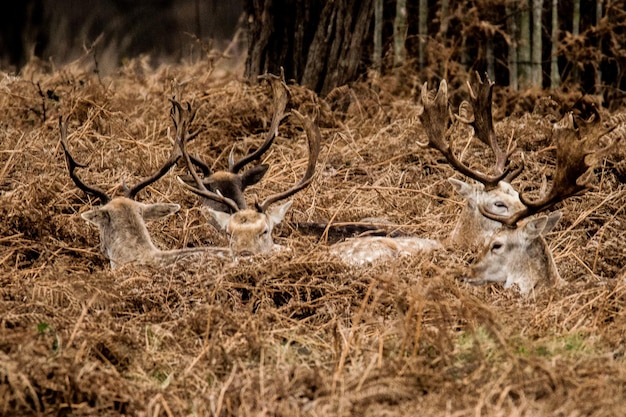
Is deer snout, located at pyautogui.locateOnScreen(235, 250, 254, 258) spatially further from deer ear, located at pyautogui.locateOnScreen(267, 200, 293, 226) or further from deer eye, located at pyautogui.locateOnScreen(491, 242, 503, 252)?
deer eye, located at pyautogui.locateOnScreen(491, 242, 503, 252)

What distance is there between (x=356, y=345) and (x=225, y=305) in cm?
87

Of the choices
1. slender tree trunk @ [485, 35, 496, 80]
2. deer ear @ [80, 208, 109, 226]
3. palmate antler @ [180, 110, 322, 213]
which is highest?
palmate antler @ [180, 110, 322, 213]

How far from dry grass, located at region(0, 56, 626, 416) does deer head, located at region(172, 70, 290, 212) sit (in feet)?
0.90

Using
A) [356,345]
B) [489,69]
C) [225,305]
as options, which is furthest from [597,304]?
[489,69]

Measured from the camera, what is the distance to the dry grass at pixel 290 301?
470cm

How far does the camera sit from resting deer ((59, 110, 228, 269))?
705 centimetres

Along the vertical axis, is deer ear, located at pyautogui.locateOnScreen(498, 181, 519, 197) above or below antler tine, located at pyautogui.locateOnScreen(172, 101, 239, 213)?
below

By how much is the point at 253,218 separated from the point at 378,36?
5068 millimetres

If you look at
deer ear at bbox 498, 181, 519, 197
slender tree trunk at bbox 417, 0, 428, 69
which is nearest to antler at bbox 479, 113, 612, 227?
deer ear at bbox 498, 181, 519, 197

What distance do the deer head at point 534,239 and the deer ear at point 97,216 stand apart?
2.44m

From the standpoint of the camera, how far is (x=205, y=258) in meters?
6.57

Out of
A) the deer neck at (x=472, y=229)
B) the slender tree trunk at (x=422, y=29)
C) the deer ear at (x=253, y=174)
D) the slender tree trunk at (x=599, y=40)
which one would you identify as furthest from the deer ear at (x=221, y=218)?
the slender tree trunk at (x=599, y=40)

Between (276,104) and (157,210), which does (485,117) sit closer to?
(276,104)

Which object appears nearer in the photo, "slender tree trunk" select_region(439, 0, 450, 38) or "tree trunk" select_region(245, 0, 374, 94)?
"tree trunk" select_region(245, 0, 374, 94)
